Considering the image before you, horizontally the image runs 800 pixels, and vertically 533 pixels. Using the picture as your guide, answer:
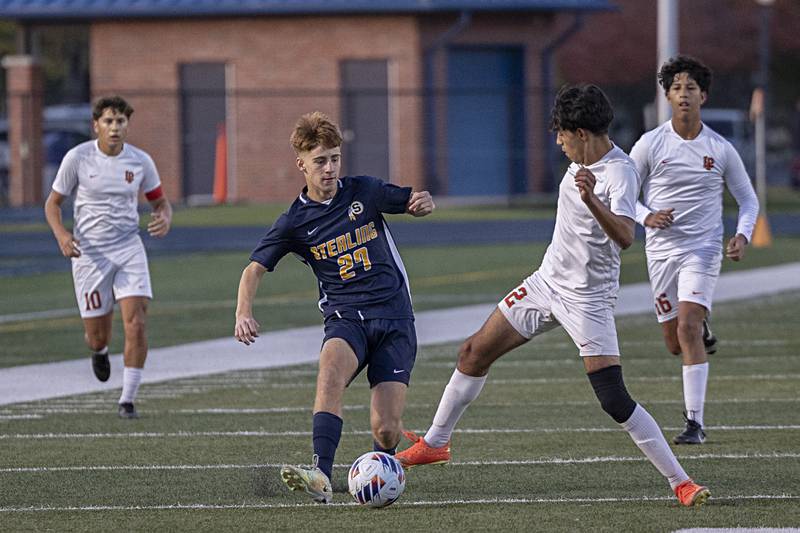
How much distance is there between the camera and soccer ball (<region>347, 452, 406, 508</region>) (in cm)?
709

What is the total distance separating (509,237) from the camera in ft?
92.3

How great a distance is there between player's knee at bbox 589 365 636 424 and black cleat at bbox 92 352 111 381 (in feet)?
16.1

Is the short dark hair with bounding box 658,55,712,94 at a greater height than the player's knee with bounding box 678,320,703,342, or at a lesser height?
greater

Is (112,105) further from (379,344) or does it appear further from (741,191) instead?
(741,191)

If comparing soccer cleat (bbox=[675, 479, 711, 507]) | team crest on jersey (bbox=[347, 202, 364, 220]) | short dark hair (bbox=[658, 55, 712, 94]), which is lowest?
soccer cleat (bbox=[675, 479, 711, 507])

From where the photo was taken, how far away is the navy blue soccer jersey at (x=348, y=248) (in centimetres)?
762

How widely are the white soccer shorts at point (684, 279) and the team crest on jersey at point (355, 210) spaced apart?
2422 mm

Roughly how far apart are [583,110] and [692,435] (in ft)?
8.39

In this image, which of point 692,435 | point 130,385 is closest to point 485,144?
point 130,385

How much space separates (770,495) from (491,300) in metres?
10.3

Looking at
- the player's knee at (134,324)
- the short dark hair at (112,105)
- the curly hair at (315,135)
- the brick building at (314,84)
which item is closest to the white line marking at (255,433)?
the player's knee at (134,324)

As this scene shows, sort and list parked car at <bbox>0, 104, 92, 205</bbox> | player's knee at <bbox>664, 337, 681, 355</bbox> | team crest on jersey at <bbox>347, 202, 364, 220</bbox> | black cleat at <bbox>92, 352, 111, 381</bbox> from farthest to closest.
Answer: parked car at <bbox>0, 104, 92, 205</bbox>
black cleat at <bbox>92, 352, 111, 381</bbox>
player's knee at <bbox>664, 337, 681, 355</bbox>
team crest on jersey at <bbox>347, 202, 364, 220</bbox>

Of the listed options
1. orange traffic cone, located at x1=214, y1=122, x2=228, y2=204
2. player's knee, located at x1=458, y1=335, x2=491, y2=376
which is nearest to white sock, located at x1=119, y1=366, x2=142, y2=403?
player's knee, located at x1=458, y1=335, x2=491, y2=376

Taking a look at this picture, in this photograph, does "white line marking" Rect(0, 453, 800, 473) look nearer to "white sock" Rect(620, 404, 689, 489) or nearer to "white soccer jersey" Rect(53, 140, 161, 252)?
"white sock" Rect(620, 404, 689, 489)
